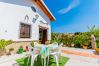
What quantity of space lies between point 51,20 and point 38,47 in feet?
40.4

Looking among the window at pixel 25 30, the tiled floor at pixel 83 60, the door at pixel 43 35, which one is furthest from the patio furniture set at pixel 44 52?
the door at pixel 43 35

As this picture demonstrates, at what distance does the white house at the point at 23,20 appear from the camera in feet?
36.1

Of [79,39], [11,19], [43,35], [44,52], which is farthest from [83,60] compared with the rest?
[43,35]

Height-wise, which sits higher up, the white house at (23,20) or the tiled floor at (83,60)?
the white house at (23,20)

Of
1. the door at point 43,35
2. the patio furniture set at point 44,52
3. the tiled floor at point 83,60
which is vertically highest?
the door at point 43,35

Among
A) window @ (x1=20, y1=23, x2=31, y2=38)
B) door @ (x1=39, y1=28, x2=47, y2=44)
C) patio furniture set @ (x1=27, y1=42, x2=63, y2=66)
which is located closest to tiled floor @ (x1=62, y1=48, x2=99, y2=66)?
patio furniture set @ (x1=27, y1=42, x2=63, y2=66)

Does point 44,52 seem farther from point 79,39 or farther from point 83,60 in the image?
point 79,39

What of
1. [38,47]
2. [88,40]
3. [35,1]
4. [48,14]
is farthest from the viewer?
[48,14]

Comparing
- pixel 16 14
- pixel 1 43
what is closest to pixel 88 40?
pixel 16 14

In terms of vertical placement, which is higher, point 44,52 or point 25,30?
point 25,30

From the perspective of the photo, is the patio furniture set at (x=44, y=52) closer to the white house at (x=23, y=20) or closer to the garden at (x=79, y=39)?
the white house at (x=23, y=20)

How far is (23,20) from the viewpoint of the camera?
12.9 m

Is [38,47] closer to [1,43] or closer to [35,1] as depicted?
[1,43]

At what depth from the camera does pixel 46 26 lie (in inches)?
683
